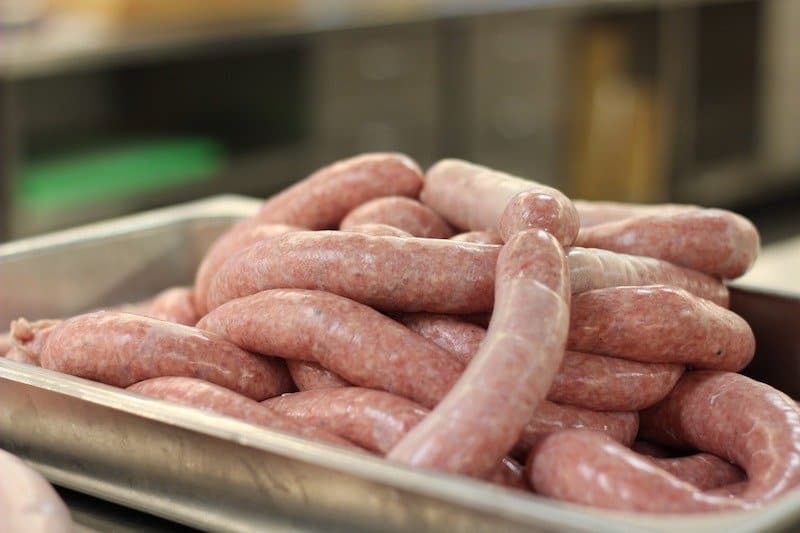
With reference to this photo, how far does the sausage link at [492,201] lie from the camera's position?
4.25ft

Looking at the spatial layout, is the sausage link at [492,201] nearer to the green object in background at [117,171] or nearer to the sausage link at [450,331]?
the sausage link at [450,331]

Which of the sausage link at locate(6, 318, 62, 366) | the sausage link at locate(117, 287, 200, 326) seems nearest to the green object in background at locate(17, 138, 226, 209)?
the sausage link at locate(117, 287, 200, 326)

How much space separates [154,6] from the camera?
4418 mm

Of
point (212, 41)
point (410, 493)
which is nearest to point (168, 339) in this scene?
point (410, 493)

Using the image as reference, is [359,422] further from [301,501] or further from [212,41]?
[212,41]

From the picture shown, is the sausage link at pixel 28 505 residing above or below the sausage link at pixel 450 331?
below

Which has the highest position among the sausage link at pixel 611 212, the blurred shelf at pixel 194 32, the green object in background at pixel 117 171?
the blurred shelf at pixel 194 32

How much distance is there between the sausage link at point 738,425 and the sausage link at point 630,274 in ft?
0.39

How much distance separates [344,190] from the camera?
5.43 ft

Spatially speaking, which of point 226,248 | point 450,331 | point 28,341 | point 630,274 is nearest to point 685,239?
point 630,274

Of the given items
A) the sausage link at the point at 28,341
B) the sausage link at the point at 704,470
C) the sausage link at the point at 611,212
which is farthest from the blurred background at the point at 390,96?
the sausage link at the point at 704,470

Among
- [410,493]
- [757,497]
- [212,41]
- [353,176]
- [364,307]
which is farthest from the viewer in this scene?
[212,41]

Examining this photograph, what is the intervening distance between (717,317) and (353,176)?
0.53 m

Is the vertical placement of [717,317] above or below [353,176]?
below
